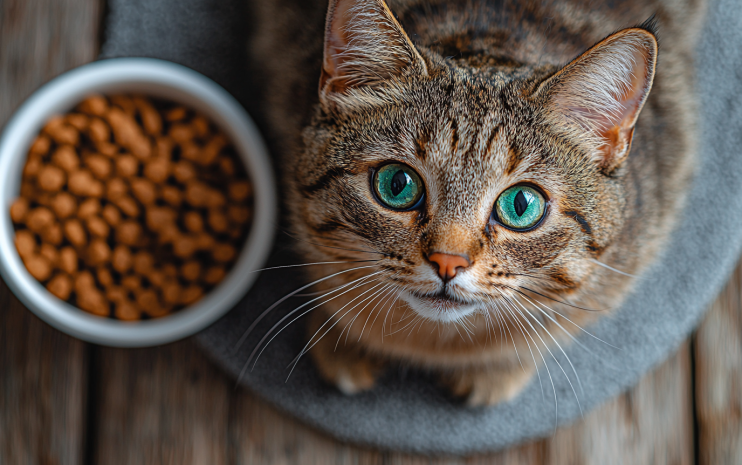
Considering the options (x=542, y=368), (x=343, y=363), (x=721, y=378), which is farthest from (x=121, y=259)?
(x=721, y=378)

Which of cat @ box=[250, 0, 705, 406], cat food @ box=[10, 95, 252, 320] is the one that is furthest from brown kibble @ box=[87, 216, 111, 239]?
cat @ box=[250, 0, 705, 406]

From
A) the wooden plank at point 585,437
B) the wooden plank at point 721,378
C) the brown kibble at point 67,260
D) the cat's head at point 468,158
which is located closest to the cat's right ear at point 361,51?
the cat's head at point 468,158

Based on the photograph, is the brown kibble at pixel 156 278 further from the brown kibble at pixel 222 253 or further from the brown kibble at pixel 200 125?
the brown kibble at pixel 200 125

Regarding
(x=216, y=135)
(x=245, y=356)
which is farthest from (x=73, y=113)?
(x=245, y=356)

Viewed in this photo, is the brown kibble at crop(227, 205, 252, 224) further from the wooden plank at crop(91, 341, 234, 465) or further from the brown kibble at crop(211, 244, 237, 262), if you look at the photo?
the wooden plank at crop(91, 341, 234, 465)

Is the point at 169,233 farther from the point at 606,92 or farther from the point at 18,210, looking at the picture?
the point at 606,92

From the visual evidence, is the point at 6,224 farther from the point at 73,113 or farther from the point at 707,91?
the point at 707,91
